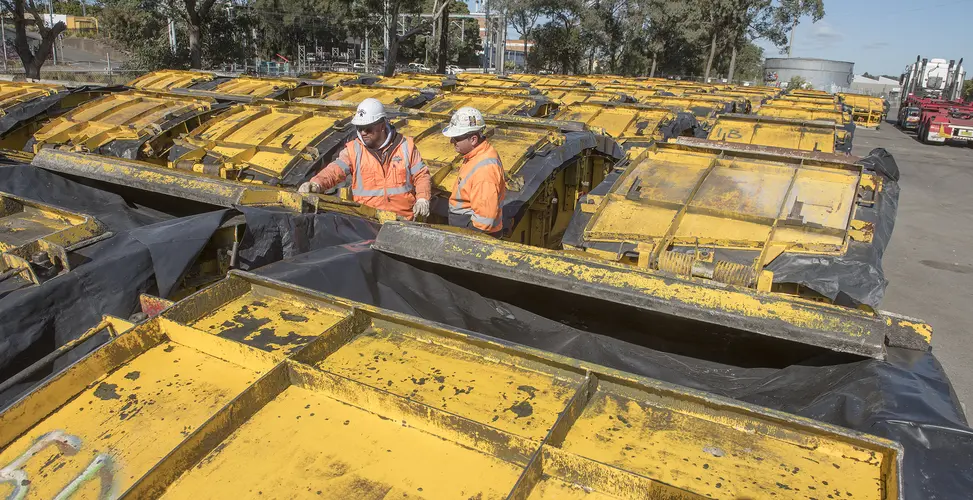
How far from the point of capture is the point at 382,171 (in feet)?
13.6

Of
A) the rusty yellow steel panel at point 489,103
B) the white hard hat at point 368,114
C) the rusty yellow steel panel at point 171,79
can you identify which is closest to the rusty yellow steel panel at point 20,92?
the rusty yellow steel panel at point 171,79

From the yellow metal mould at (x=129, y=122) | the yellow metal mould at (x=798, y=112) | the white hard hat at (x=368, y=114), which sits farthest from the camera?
the yellow metal mould at (x=798, y=112)

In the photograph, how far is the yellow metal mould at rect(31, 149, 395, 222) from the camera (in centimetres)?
→ 331

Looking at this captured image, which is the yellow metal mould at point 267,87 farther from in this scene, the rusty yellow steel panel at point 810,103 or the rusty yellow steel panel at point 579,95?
the rusty yellow steel panel at point 810,103

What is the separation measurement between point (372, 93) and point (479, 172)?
22.1ft

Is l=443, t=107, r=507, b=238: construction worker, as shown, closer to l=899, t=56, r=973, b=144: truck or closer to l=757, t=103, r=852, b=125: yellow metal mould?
l=757, t=103, r=852, b=125: yellow metal mould

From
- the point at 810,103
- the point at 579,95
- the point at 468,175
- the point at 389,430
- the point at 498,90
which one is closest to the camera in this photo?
the point at 389,430

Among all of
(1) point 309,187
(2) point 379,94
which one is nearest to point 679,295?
(1) point 309,187

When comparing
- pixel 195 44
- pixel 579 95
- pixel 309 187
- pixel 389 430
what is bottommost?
pixel 389 430

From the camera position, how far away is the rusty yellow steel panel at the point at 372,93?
9727mm

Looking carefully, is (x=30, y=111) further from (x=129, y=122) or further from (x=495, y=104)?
(x=495, y=104)

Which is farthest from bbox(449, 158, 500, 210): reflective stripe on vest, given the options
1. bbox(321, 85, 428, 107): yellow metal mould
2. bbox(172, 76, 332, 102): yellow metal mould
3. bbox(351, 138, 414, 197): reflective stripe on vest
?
bbox(172, 76, 332, 102): yellow metal mould

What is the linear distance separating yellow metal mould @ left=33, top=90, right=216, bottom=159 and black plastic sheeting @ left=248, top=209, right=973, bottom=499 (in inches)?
163

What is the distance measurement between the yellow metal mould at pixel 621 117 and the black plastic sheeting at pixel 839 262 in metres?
3.68
